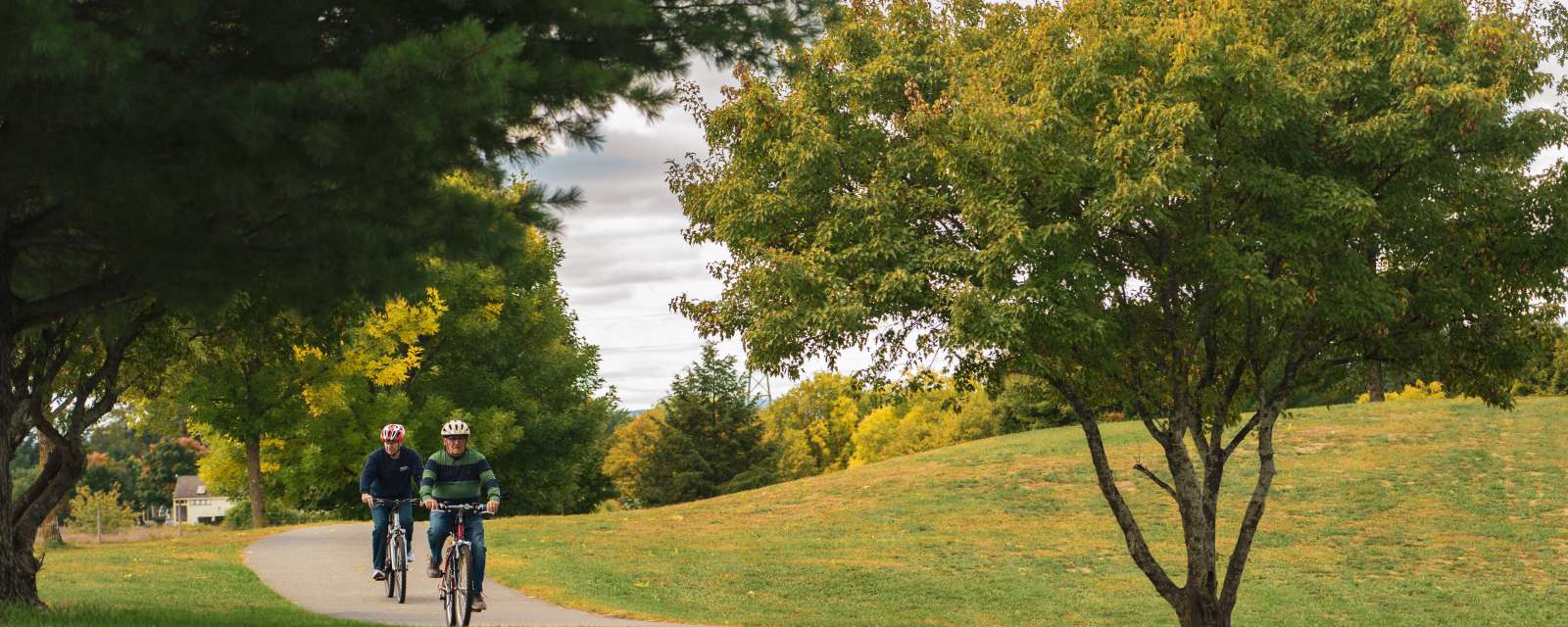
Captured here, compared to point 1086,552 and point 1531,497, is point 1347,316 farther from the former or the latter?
point 1531,497

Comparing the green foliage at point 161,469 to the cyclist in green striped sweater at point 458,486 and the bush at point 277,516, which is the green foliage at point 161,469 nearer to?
the bush at point 277,516

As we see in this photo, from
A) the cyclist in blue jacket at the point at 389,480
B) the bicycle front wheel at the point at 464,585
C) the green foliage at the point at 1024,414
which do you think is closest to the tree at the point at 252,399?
the cyclist in blue jacket at the point at 389,480

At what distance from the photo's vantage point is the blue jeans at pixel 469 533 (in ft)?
37.2

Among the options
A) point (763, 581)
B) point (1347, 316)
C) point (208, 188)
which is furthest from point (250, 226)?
point (763, 581)

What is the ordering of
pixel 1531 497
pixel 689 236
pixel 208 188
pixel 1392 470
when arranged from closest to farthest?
pixel 208 188 → pixel 689 236 → pixel 1531 497 → pixel 1392 470

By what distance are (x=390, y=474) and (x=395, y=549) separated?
98 cm

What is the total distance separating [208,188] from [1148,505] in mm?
29888

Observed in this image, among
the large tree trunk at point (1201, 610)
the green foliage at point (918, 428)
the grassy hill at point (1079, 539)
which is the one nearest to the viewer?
the large tree trunk at point (1201, 610)

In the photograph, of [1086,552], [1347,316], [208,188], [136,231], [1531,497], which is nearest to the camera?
[208,188]

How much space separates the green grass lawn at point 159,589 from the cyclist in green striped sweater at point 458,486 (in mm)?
1513

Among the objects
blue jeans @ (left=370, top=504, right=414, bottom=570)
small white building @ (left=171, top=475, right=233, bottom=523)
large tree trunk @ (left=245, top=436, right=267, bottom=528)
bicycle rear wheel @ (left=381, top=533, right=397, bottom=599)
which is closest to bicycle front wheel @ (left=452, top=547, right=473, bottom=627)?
blue jeans @ (left=370, top=504, right=414, bottom=570)

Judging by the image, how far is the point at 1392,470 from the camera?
36.7 m

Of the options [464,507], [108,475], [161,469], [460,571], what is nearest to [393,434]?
[464,507]

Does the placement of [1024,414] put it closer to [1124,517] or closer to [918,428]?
[918,428]
